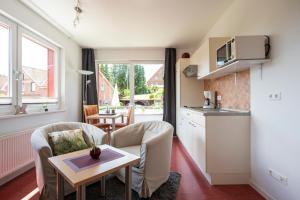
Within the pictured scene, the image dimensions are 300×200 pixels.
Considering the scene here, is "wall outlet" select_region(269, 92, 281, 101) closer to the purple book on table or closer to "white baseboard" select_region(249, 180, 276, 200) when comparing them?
"white baseboard" select_region(249, 180, 276, 200)

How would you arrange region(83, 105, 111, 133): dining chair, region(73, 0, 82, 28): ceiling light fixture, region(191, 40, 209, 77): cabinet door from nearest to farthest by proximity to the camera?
region(73, 0, 82, 28): ceiling light fixture < region(191, 40, 209, 77): cabinet door < region(83, 105, 111, 133): dining chair

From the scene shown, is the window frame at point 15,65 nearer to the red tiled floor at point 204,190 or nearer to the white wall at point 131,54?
the white wall at point 131,54

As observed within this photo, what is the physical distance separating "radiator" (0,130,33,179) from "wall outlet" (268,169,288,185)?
3171 millimetres

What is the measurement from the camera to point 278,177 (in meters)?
1.79

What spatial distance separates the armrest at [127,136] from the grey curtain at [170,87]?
234cm

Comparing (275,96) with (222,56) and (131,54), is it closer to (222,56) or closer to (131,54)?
(222,56)

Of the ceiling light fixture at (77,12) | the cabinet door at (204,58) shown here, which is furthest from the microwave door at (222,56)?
the ceiling light fixture at (77,12)

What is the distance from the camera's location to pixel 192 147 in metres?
2.97

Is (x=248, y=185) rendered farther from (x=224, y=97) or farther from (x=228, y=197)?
(x=224, y=97)

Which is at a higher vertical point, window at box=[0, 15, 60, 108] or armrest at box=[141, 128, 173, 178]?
window at box=[0, 15, 60, 108]

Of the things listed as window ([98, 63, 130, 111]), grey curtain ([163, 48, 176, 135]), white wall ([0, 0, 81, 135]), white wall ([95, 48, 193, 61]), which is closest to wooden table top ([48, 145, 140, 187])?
white wall ([0, 0, 81, 135])

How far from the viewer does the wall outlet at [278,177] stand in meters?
1.70

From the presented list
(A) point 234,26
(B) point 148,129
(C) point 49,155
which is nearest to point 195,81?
(A) point 234,26

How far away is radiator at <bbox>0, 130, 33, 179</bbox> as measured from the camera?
226 centimetres
